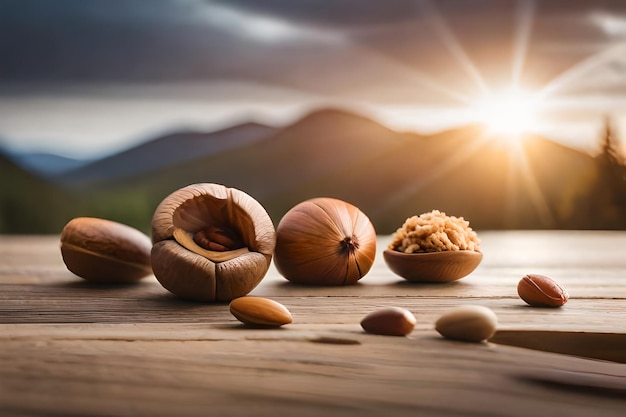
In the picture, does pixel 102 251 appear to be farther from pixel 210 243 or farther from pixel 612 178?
pixel 612 178

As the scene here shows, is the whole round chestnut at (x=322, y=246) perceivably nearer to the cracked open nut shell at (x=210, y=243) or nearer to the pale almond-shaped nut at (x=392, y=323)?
the cracked open nut shell at (x=210, y=243)

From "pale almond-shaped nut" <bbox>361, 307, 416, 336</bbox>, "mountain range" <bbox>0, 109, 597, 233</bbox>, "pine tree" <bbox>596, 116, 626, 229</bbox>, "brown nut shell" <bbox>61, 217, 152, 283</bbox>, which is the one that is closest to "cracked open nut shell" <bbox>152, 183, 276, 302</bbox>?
"brown nut shell" <bbox>61, 217, 152, 283</bbox>

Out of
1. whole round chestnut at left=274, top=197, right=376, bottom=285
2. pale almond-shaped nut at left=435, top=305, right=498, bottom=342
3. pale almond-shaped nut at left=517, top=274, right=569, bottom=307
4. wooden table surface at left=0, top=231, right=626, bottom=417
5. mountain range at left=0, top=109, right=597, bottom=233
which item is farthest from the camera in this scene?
mountain range at left=0, top=109, right=597, bottom=233

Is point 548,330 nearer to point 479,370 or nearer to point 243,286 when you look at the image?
point 479,370

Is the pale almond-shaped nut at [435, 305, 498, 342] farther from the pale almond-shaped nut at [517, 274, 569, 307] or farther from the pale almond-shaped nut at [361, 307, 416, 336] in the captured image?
the pale almond-shaped nut at [517, 274, 569, 307]

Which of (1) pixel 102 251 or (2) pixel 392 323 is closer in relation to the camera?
(2) pixel 392 323

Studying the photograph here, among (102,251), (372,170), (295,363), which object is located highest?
(372,170)

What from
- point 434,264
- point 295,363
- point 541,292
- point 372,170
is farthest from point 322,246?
point 372,170

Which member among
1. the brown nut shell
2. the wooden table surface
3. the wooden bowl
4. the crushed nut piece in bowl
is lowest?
the wooden table surface
